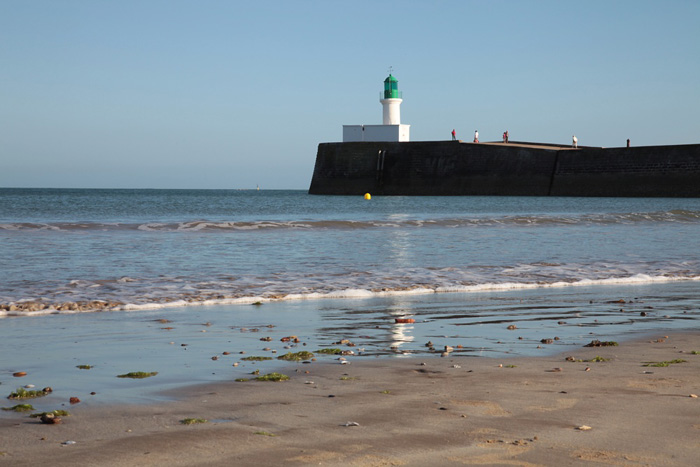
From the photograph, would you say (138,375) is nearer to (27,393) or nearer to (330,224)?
(27,393)

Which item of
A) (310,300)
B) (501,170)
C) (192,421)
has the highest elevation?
(501,170)

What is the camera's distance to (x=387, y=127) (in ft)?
155

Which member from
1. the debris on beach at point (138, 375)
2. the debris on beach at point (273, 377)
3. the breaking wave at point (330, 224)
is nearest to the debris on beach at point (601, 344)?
the debris on beach at point (273, 377)

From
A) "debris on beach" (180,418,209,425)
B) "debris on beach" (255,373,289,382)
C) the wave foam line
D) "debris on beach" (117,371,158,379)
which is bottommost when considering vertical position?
the wave foam line

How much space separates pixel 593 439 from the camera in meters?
2.39

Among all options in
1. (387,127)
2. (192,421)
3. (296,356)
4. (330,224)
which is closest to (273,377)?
(296,356)

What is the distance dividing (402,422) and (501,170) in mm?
38969

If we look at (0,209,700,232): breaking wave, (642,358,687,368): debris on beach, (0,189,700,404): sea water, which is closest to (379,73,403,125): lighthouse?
(0,209,700,232): breaking wave

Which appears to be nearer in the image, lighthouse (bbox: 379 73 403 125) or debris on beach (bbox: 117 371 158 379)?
debris on beach (bbox: 117 371 158 379)

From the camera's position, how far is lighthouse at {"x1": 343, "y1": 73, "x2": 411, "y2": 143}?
1860 inches

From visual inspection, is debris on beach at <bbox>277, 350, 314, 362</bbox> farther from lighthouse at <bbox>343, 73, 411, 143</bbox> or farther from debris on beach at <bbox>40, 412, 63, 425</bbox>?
lighthouse at <bbox>343, 73, 411, 143</bbox>

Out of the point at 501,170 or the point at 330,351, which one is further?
the point at 501,170

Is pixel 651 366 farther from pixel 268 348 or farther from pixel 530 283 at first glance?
pixel 530 283

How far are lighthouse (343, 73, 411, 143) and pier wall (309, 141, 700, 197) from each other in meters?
2.39
